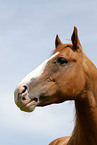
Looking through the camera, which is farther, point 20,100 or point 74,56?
point 74,56

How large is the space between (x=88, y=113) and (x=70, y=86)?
1.89ft

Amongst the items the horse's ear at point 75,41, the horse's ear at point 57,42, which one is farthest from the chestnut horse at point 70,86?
the horse's ear at point 57,42

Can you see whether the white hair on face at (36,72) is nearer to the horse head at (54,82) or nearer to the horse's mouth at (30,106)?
the horse head at (54,82)

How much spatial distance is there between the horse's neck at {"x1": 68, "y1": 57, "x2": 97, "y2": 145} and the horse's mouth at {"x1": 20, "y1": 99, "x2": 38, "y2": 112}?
0.81 metres

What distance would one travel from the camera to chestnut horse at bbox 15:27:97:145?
14.7 feet

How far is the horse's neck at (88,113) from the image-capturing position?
4719mm

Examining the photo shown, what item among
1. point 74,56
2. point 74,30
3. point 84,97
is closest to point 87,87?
point 84,97

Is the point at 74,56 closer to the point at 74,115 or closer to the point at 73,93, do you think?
the point at 73,93

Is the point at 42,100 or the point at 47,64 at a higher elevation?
the point at 47,64

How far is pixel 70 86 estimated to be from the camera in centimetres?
464

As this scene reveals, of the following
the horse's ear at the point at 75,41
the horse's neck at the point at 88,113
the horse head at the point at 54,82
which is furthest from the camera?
the horse's ear at the point at 75,41

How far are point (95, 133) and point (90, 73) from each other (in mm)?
1041

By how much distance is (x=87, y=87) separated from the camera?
4.79m

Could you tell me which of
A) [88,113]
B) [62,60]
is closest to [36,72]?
[62,60]
